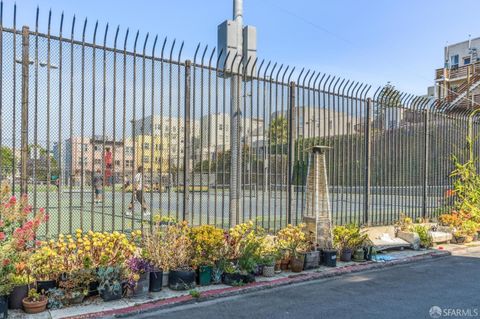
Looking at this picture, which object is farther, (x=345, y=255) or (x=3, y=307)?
(x=345, y=255)

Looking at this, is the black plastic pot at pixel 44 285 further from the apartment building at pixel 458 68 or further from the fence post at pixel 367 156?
the apartment building at pixel 458 68

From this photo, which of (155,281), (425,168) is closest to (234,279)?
(155,281)

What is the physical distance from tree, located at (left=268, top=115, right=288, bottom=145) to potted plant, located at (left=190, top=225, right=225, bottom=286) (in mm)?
3017

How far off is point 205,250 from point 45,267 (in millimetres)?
2229

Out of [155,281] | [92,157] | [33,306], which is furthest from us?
[92,157]

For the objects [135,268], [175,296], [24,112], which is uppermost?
[24,112]

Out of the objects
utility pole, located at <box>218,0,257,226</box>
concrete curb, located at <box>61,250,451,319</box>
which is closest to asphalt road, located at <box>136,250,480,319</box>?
concrete curb, located at <box>61,250,451,319</box>

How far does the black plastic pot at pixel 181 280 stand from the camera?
18.5ft

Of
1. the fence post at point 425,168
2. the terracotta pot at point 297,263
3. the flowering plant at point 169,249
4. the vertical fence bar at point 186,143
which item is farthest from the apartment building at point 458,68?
the flowering plant at point 169,249

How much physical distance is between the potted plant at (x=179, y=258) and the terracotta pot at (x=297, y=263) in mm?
1945

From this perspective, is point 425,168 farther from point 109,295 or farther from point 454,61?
point 454,61

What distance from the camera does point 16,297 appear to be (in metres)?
4.71

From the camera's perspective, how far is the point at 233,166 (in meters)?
7.92

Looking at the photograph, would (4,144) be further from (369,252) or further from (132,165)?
(369,252)
